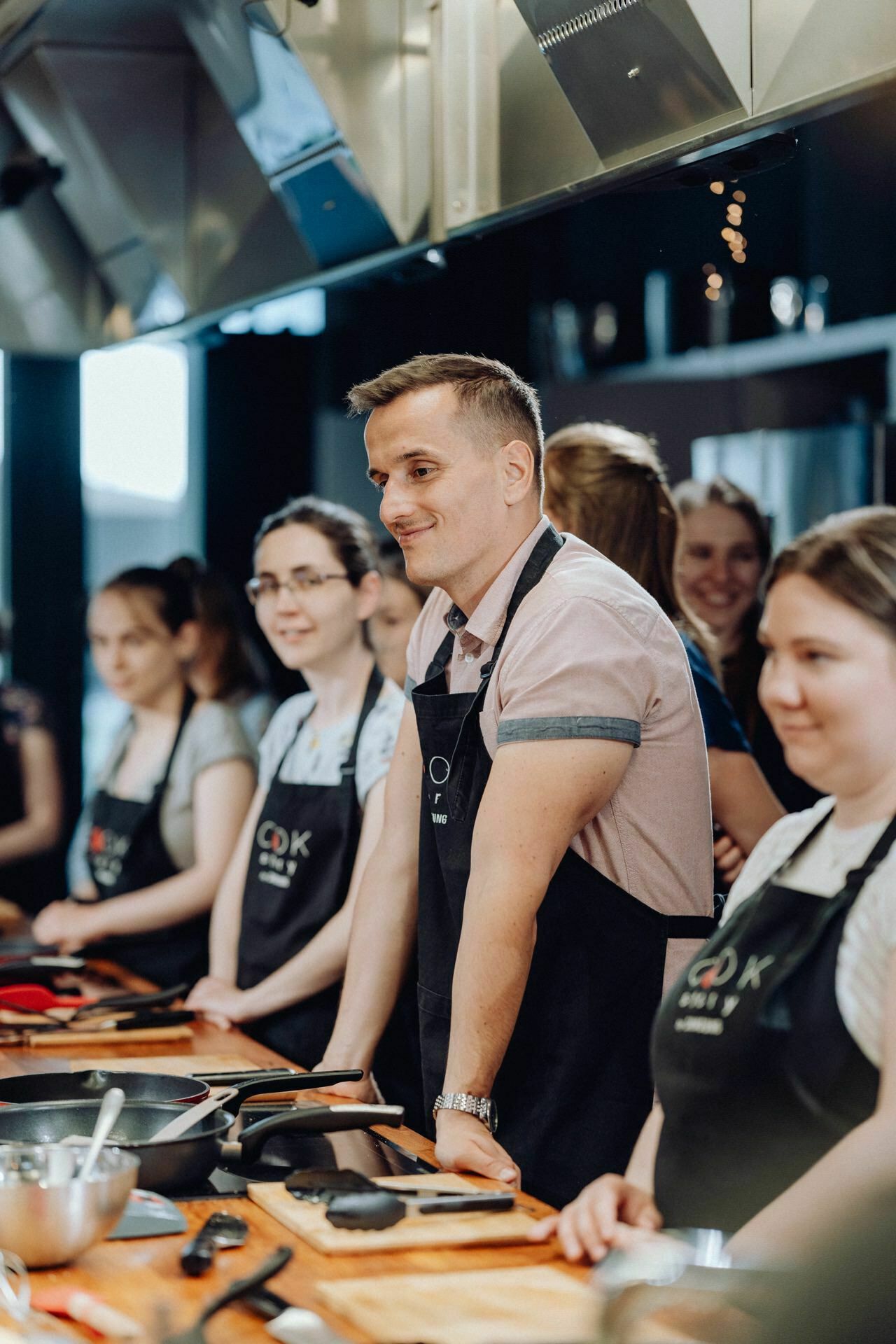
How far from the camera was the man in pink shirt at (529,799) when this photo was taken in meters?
1.80

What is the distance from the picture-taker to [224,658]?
3475 millimetres

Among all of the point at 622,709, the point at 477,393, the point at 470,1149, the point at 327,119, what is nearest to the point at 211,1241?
the point at 470,1149

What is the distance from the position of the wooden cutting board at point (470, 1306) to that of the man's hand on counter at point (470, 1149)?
0.32 meters

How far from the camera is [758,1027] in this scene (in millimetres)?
1266

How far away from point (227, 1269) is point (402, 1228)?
163 mm

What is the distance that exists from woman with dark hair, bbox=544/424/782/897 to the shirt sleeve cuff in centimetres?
69

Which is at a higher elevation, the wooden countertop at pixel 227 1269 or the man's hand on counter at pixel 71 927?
the wooden countertop at pixel 227 1269

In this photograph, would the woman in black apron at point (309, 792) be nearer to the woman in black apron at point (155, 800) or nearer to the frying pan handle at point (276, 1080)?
the woman in black apron at point (155, 800)

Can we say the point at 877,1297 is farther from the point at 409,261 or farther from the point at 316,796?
the point at 409,261

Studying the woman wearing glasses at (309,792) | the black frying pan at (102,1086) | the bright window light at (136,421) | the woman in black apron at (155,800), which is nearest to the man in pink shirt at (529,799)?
the black frying pan at (102,1086)

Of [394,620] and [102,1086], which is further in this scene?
[394,620]

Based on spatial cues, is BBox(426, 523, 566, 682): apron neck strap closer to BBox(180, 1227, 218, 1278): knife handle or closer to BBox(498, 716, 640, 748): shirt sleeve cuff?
BBox(498, 716, 640, 748): shirt sleeve cuff

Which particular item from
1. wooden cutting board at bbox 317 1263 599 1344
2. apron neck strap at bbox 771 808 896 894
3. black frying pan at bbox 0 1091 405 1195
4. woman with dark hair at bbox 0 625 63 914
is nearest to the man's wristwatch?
black frying pan at bbox 0 1091 405 1195

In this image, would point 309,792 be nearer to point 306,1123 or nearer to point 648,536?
point 648,536
